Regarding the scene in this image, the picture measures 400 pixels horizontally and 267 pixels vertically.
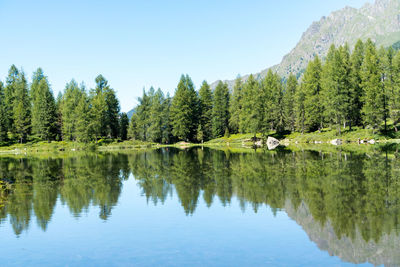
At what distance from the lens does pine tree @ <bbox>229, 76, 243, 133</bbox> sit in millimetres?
107988

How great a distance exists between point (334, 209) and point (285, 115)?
3317 inches

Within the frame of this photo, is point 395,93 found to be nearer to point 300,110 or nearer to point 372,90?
point 372,90

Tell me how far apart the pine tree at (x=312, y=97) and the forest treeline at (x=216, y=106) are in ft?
0.86

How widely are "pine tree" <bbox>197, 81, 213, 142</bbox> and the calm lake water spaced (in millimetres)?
82851

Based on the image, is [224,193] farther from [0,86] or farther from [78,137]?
[0,86]

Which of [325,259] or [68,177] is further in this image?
[68,177]

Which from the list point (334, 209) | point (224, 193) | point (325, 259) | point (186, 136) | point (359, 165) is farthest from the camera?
point (186, 136)

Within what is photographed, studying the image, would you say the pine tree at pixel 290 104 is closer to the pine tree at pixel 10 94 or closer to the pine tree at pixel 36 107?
the pine tree at pixel 36 107

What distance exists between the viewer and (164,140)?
363 feet

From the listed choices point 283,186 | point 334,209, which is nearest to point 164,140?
point 283,186

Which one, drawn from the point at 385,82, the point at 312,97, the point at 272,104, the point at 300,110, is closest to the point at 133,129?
the point at 272,104

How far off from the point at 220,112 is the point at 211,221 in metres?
97.6

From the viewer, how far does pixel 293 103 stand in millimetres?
97312

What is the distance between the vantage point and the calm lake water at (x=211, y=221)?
1216 cm
